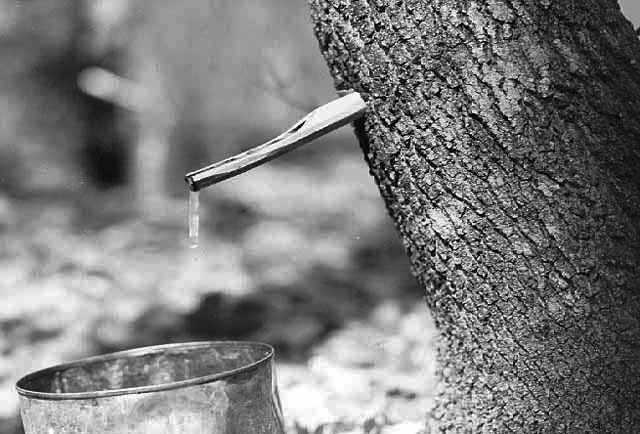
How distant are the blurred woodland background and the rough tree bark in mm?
851

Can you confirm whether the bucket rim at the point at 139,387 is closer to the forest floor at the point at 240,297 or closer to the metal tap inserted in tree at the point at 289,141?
the metal tap inserted in tree at the point at 289,141

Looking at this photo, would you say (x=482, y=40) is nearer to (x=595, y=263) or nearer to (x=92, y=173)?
(x=595, y=263)

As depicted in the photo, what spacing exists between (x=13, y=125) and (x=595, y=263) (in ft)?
22.1

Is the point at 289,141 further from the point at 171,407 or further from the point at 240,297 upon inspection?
the point at 240,297

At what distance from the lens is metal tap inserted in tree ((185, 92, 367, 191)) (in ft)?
6.34

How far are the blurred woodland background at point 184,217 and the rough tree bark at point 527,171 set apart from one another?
2.79 feet

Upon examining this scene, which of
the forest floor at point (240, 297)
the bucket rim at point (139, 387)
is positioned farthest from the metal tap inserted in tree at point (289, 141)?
the forest floor at point (240, 297)

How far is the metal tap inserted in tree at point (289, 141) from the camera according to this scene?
193 centimetres

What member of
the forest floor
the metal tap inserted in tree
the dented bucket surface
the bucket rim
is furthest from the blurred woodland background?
the metal tap inserted in tree

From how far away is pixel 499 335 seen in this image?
1975mm

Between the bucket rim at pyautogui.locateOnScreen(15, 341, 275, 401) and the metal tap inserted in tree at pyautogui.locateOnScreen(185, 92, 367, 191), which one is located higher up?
the metal tap inserted in tree at pyautogui.locateOnScreen(185, 92, 367, 191)

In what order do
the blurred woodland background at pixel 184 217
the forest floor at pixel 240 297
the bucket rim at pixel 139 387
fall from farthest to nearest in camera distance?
the blurred woodland background at pixel 184 217
the forest floor at pixel 240 297
the bucket rim at pixel 139 387

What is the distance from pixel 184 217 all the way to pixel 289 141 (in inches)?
164

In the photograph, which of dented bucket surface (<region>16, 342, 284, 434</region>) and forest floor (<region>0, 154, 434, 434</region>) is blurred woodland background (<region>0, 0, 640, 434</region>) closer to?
forest floor (<region>0, 154, 434, 434</region>)
